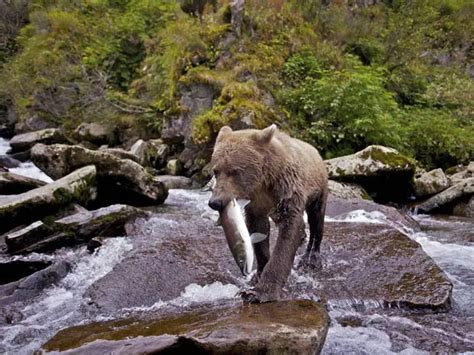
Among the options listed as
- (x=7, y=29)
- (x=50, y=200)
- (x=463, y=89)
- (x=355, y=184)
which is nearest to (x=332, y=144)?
(x=355, y=184)

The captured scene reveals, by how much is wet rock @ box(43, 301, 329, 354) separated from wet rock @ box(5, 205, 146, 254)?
3314 mm

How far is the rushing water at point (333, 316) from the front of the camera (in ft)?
14.0

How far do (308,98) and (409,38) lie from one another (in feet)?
25.9

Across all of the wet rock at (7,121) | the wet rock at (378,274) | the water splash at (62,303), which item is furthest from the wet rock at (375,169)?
the wet rock at (7,121)

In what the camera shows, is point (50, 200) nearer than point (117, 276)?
No

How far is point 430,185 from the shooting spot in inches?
483

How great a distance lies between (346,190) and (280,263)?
24.0ft

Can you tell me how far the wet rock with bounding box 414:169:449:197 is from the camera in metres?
12.2

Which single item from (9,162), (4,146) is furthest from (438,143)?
(4,146)

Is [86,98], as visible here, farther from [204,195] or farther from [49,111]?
[204,195]

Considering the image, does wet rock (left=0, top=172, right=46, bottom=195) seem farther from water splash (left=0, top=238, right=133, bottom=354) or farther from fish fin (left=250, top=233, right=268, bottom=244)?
fish fin (left=250, top=233, right=268, bottom=244)

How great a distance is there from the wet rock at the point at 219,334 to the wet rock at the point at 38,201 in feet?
13.8

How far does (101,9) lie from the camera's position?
28.5 m

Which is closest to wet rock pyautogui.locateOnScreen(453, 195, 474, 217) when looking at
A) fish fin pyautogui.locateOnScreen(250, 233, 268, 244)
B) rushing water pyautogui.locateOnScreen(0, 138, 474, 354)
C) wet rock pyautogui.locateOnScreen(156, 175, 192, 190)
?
rushing water pyautogui.locateOnScreen(0, 138, 474, 354)
